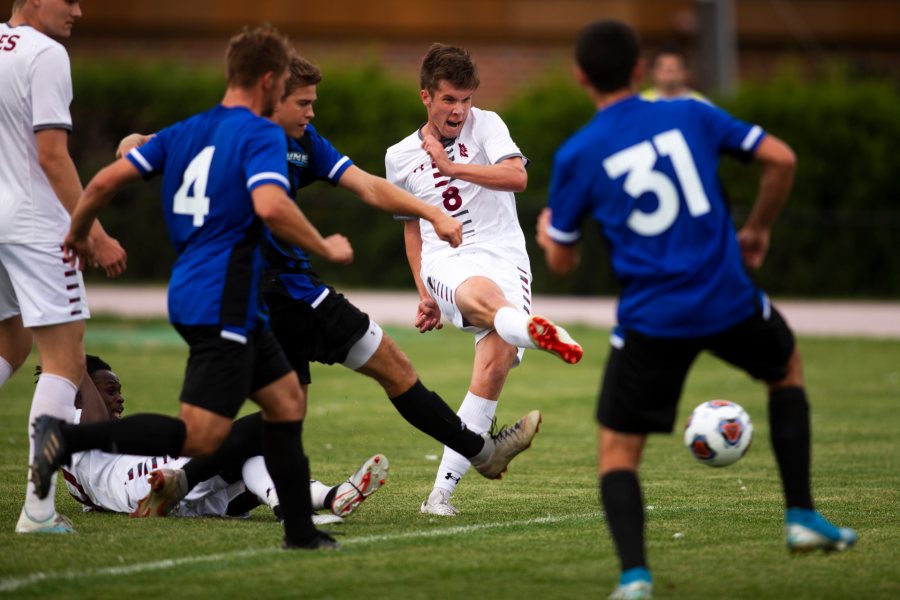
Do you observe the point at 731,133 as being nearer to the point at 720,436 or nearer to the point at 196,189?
the point at 720,436

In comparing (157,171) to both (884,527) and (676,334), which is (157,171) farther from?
(884,527)

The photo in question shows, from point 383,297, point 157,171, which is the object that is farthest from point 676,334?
point 383,297

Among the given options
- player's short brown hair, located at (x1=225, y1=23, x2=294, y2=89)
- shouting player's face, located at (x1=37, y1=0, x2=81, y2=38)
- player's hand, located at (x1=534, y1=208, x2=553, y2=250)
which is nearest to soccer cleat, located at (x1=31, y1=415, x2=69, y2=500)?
player's short brown hair, located at (x1=225, y1=23, x2=294, y2=89)

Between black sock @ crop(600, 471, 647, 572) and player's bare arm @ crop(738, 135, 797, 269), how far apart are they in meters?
0.98

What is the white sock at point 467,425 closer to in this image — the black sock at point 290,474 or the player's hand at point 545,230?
the black sock at point 290,474

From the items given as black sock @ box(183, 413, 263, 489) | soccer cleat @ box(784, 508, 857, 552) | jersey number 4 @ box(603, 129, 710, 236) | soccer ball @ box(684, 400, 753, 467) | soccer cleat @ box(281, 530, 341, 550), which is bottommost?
soccer cleat @ box(281, 530, 341, 550)

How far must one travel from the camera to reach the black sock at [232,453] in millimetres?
6516

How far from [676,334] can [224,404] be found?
5.93 ft

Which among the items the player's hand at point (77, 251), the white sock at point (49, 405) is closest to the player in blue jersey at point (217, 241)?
the player's hand at point (77, 251)

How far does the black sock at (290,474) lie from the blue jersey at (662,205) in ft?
4.87

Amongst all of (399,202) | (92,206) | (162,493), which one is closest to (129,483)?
(162,493)

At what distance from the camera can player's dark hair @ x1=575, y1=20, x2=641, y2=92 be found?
16.8 ft

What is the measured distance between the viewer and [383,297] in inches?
886

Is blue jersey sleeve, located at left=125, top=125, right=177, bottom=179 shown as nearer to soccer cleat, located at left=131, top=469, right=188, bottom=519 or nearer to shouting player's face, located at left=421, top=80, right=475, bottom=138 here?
soccer cleat, located at left=131, top=469, right=188, bottom=519
